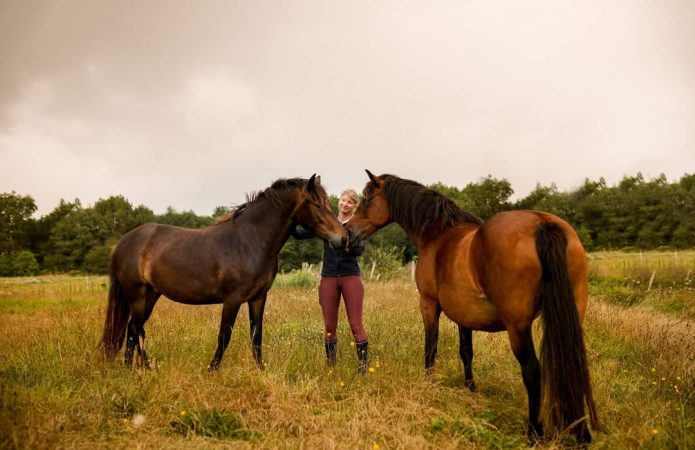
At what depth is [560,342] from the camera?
3152 mm

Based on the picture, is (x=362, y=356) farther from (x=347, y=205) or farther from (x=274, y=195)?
(x=274, y=195)

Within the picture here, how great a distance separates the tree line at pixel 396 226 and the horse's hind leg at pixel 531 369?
643 inches

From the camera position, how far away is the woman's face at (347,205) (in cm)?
565

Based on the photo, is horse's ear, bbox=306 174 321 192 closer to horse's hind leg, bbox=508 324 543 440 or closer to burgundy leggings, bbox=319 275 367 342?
burgundy leggings, bbox=319 275 367 342

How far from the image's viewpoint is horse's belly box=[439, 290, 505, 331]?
12.2 feet

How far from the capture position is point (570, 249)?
10.9ft

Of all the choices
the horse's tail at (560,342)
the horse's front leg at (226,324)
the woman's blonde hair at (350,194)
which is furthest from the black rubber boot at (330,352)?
the horse's tail at (560,342)

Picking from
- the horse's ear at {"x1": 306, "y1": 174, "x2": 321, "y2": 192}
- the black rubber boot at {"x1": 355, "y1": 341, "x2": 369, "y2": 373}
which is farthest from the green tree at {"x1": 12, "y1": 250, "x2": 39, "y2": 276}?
the black rubber boot at {"x1": 355, "y1": 341, "x2": 369, "y2": 373}

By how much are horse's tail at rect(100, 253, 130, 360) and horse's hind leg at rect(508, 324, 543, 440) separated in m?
4.84

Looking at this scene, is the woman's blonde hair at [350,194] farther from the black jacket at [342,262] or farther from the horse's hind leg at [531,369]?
the horse's hind leg at [531,369]

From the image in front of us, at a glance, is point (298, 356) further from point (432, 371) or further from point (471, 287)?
point (471, 287)

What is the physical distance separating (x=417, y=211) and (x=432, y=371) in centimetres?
182

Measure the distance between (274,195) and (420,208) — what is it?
180 centimetres

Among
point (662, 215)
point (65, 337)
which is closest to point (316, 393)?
point (65, 337)
